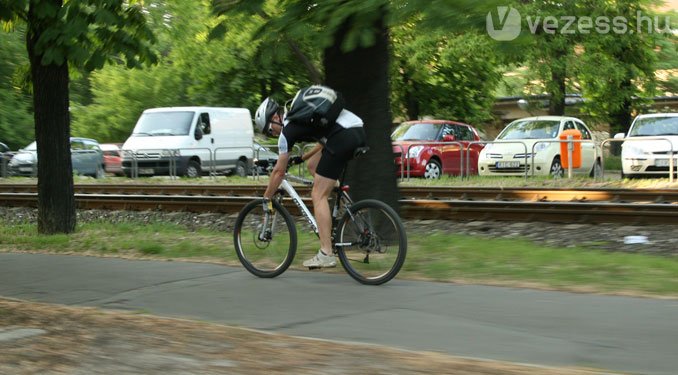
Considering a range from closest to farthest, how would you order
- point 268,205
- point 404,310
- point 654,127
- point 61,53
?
1. point 404,310
2. point 268,205
3. point 61,53
4. point 654,127

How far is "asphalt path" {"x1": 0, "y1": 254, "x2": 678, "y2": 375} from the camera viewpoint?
17.1ft

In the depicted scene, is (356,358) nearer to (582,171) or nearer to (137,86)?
(582,171)

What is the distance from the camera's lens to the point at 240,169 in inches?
1105

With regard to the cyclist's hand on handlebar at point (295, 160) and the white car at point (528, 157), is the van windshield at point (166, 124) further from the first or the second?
the cyclist's hand on handlebar at point (295, 160)

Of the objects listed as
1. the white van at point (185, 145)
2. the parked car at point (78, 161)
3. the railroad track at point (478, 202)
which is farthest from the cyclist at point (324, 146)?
the parked car at point (78, 161)

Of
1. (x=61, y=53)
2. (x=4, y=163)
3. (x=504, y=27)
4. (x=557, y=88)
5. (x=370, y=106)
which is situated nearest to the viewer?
(x=504, y=27)

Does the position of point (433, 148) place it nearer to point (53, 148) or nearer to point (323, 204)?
point (53, 148)

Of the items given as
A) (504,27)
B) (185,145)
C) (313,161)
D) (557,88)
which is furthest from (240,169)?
(504,27)

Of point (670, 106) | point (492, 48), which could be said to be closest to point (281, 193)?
point (492, 48)

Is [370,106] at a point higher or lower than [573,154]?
higher

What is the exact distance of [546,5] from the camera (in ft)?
84.5

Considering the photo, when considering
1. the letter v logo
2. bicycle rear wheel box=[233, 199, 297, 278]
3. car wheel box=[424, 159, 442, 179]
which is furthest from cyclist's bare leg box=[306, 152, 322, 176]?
car wheel box=[424, 159, 442, 179]

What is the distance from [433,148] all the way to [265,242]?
1477 cm

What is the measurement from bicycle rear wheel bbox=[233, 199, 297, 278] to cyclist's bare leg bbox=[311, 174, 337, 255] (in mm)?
294
